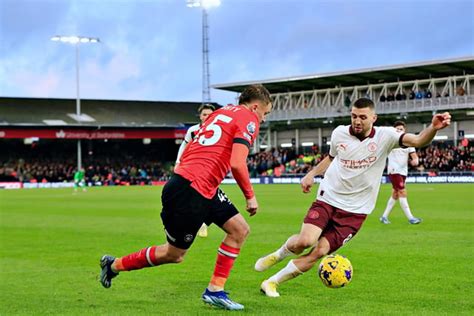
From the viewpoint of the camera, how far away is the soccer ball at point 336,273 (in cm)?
765

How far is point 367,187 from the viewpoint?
8062 millimetres

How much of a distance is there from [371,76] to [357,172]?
5522cm

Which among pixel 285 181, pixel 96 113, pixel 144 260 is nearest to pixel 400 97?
pixel 285 181

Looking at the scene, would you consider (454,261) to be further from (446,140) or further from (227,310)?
(446,140)

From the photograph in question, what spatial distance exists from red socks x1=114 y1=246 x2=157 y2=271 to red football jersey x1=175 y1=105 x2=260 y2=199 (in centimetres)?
100

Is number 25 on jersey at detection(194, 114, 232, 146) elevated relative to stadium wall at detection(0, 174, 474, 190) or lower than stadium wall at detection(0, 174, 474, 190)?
elevated

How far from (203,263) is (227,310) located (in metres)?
3.69

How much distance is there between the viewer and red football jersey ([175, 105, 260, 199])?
23.2ft

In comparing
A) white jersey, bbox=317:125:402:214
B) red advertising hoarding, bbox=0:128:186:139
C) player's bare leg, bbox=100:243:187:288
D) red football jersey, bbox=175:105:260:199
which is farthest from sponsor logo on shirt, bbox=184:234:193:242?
red advertising hoarding, bbox=0:128:186:139

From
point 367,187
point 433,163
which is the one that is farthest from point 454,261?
A: point 433,163

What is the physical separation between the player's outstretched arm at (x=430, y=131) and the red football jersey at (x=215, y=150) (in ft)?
5.39

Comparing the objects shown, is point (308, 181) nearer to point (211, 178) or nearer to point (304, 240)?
point (304, 240)

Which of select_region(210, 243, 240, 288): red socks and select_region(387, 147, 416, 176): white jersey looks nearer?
select_region(210, 243, 240, 288): red socks

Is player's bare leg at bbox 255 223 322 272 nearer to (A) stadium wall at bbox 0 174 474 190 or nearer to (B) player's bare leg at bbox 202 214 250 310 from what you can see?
(B) player's bare leg at bbox 202 214 250 310
